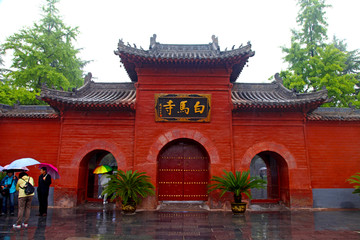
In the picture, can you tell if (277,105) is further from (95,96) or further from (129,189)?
(95,96)

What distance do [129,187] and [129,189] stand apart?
0.07m

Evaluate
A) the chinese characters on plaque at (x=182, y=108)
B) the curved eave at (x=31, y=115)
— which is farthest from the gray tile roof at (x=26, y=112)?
the chinese characters on plaque at (x=182, y=108)

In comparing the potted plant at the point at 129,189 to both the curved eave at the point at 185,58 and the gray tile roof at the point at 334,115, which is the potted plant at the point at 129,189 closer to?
the curved eave at the point at 185,58

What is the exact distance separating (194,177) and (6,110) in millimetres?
8939

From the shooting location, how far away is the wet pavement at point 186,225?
600cm

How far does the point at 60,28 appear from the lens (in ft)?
64.0

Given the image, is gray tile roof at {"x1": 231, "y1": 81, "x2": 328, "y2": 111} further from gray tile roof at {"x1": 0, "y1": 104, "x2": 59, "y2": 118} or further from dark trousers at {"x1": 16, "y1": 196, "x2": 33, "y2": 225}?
gray tile roof at {"x1": 0, "y1": 104, "x2": 59, "y2": 118}

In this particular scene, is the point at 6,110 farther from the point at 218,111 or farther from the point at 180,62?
the point at 218,111

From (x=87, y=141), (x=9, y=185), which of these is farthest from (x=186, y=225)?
(x=9, y=185)

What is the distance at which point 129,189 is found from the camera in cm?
849

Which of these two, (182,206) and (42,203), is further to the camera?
(182,206)

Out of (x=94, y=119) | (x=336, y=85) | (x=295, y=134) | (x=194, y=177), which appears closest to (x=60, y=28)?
(x=94, y=119)

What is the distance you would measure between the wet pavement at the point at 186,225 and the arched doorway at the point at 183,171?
1439mm

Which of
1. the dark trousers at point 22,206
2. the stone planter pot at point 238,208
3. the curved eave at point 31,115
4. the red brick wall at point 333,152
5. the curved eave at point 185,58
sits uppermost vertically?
the curved eave at point 185,58
